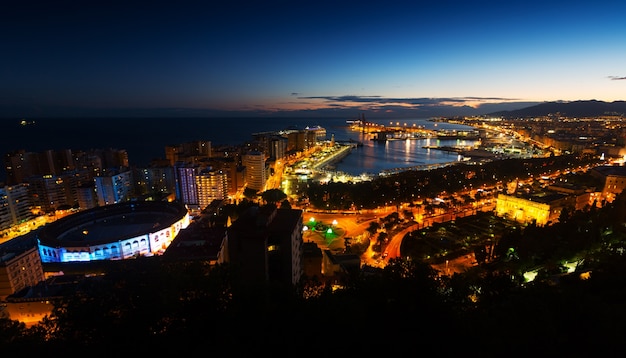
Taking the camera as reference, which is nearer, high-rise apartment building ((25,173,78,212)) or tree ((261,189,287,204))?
high-rise apartment building ((25,173,78,212))

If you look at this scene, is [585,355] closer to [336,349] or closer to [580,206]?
[336,349]

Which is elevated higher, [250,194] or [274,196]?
[274,196]

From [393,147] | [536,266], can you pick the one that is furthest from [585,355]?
[393,147]

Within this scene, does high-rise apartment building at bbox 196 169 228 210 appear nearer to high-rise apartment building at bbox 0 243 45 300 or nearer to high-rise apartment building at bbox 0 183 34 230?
high-rise apartment building at bbox 0 183 34 230

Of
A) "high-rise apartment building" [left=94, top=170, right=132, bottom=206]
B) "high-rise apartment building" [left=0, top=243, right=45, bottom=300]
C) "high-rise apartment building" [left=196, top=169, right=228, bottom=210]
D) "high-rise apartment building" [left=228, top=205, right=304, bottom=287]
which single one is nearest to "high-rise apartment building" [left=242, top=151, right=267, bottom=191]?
"high-rise apartment building" [left=196, top=169, right=228, bottom=210]

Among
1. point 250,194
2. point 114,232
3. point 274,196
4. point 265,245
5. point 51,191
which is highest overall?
point 265,245

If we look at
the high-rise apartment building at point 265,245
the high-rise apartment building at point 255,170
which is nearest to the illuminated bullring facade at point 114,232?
the high-rise apartment building at point 265,245

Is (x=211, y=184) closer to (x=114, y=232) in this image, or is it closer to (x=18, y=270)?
(x=114, y=232)

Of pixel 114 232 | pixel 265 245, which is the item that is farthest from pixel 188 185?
pixel 265 245

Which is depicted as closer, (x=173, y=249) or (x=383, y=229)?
(x=173, y=249)
